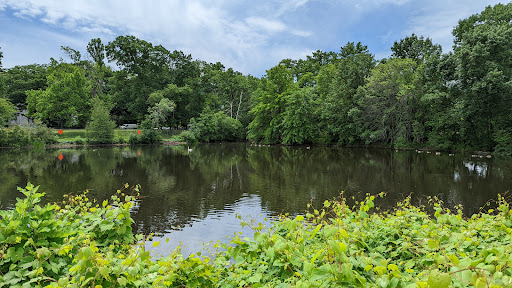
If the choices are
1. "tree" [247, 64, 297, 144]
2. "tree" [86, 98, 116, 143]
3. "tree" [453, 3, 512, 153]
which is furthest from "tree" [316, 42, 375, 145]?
"tree" [86, 98, 116, 143]

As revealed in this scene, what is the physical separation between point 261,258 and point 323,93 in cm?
4036

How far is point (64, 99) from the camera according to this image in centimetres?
4247

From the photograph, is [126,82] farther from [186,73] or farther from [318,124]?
[318,124]

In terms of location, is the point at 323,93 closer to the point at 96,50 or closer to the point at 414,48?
the point at 414,48

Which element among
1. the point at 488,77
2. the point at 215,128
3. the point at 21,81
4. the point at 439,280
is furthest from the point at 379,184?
the point at 21,81

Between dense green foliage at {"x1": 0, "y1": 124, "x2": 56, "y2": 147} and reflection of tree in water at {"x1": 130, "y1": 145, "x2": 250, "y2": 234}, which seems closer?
reflection of tree in water at {"x1": 130, "y1": 145, "x2": 250, "y2": 234}

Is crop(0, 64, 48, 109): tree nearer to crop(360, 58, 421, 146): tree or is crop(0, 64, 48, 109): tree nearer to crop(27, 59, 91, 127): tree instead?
crop(27, 59, 91, 127): tree

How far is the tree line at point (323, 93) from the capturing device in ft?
81.0

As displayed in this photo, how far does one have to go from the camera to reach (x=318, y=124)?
39.3 metres

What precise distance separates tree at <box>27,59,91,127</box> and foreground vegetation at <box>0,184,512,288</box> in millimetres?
45520

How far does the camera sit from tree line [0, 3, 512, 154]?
81.0ft

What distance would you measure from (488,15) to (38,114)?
53.2 metres

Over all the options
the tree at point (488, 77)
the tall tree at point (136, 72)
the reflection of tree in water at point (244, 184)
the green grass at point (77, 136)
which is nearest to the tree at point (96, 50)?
the tall tree at point (136, 72)

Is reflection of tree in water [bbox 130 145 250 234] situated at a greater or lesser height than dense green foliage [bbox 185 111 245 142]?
lesser
